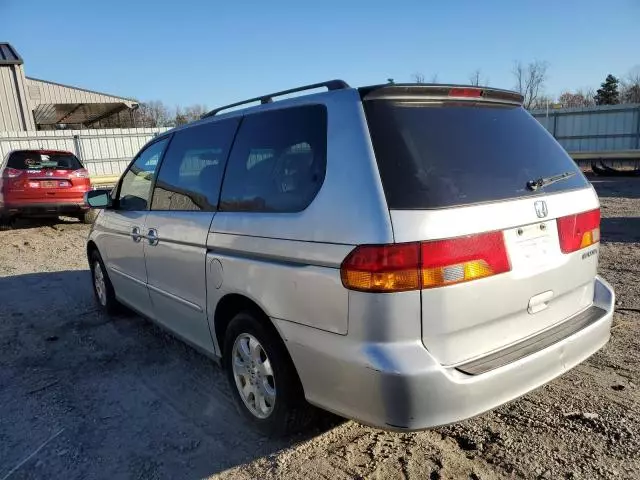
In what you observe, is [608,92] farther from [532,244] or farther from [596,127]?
[532,244]

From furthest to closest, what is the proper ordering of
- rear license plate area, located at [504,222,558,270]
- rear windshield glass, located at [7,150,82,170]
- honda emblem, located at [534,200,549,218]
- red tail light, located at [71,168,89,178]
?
red tail light, located at [71,168,89,178] < rear windshield glass, located at [7,150,82,170] < honda emblem, located at [534,200,549,218] < rear license plate area, located at [504,222,558,270]

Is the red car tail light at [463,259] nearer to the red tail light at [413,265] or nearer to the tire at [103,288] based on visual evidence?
the red tail light at [413,265]

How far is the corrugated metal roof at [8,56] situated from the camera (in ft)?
71.1

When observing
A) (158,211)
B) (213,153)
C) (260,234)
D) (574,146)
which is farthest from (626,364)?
(574,146)

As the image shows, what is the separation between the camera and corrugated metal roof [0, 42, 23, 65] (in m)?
21.7

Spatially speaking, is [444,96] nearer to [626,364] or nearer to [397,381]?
[397,381]

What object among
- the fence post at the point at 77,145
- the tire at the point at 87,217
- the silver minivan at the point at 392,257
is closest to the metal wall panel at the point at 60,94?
the fence post at the point at 77,145

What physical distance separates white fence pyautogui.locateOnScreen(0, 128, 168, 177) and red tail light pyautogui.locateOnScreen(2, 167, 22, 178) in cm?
881

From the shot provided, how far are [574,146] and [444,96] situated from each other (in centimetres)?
2486

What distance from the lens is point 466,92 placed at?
2.60 m

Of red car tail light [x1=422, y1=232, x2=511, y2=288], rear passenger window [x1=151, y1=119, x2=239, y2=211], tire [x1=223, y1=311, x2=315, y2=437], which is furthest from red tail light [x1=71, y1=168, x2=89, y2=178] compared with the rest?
red car tail light [x1=422, y1=232, x2=511, y2=288]

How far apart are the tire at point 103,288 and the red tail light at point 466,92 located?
394 centimetres

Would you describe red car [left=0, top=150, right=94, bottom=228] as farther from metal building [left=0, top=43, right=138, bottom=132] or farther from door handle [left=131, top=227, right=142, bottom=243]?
metal building [left=0, top=43, right=138, bottom=132]

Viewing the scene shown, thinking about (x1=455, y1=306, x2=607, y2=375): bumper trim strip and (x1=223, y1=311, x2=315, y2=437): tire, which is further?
(x1=223, y1=311, x2=315, y2=437): tire
